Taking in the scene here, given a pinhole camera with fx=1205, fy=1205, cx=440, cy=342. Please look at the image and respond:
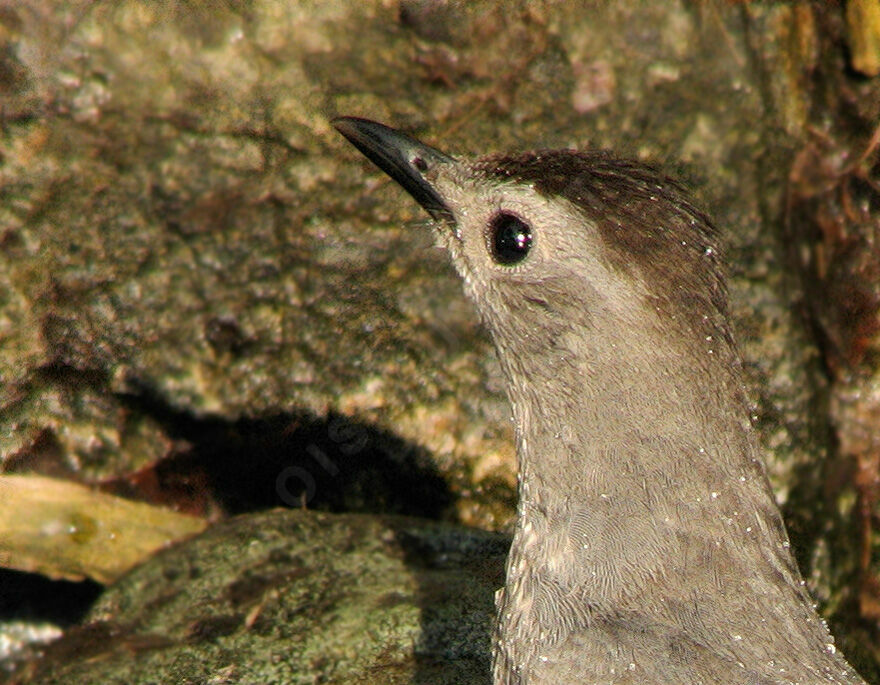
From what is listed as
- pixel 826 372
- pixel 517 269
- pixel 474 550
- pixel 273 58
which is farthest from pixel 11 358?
pixel 826 372

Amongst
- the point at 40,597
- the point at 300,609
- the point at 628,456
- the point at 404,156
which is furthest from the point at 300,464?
the point at 628,456

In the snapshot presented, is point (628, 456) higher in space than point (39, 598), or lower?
higher

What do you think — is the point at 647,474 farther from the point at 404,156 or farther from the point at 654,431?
the point at 404,156

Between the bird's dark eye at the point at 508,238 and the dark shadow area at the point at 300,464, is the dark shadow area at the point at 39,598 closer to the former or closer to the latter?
the dark shadow area at the point at 300,464

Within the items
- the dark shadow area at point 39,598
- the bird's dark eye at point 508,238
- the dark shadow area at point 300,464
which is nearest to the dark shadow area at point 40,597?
the dark shadow area at point 39,598

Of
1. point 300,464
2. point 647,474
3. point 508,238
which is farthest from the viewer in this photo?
point 300,464
